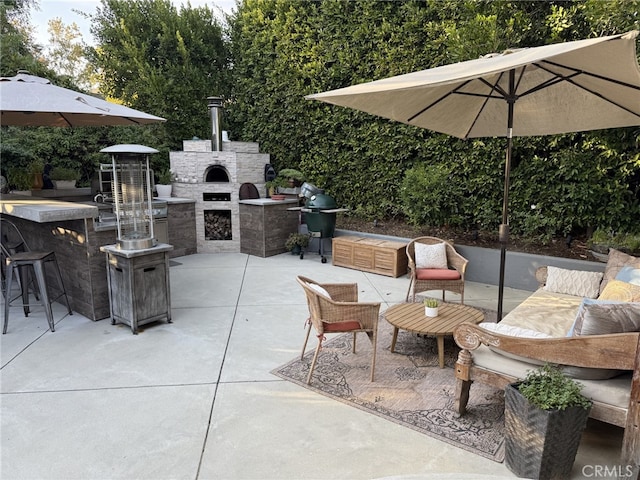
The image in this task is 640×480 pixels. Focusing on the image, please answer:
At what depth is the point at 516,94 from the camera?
3744 mm

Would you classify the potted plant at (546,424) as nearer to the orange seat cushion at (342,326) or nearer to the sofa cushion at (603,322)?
the sofa cushion at (603,322)

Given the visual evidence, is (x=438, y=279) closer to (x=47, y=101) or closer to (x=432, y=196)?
(x=432, y=196)

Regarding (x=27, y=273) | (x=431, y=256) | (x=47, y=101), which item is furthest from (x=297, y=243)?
(x=47, y=101)

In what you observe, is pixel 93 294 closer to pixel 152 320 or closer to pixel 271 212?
pixel 152 320

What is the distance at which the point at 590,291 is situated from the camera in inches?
159

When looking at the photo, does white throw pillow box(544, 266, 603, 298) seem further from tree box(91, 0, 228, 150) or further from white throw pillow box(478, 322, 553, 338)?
tree box(91, 0, 228, 150)

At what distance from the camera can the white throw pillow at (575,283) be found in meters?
4.04

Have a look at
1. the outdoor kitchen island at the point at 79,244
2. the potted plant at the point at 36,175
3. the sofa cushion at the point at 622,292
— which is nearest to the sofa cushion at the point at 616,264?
the sofa cushion at the point at 622,292

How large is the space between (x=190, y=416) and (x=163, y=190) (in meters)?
5.94

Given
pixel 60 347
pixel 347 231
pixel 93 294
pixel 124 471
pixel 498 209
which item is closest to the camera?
pixel 124 471

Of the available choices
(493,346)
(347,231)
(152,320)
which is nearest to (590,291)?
(493,346)

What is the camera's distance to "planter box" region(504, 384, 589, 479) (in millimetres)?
2033

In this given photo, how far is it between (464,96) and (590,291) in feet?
7.55

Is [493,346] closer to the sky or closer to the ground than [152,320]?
closer to the sky
